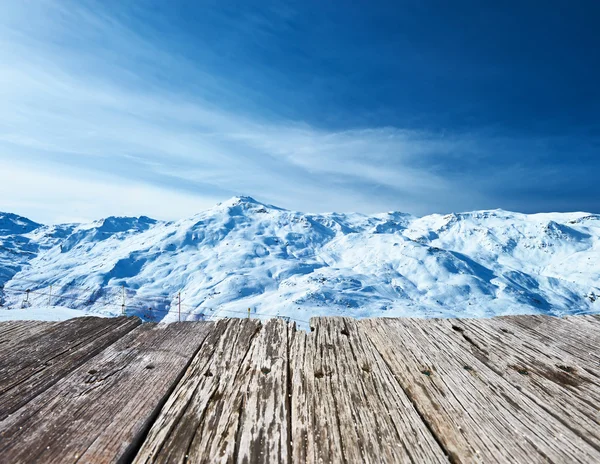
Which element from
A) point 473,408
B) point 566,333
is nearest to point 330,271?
point 566,333

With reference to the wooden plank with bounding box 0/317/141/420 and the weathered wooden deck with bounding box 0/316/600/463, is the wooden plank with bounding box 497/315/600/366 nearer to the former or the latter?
the weathered wooden deck with bounding box 0/316/600/463

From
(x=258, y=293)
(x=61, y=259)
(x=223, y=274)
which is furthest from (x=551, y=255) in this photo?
(x=61, y=259)

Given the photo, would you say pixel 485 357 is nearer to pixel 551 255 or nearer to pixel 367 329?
pixel 367 329

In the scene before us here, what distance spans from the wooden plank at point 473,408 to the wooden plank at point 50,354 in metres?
2.05

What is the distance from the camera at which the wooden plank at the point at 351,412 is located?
1.26 meters

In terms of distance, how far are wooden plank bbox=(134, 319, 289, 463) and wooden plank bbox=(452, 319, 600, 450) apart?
1423mm

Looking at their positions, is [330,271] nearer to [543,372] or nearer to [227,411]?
[543,372]

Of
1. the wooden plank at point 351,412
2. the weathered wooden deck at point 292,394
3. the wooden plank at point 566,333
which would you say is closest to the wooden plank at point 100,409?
the weathered wooden deck at point 292,394

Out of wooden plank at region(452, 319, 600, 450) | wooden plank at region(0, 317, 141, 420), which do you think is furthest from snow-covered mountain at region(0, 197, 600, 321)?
wooden plank at region(452, 319, 600, 450)

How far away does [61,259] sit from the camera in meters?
190

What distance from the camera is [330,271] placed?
128125 millimetres

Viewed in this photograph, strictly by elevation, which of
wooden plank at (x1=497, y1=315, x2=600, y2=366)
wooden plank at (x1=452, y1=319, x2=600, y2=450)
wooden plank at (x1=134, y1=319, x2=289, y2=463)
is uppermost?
wooden plank at (x1=497, y1=315, x2=600, y2=366)

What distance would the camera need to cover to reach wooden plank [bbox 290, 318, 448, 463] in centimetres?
126

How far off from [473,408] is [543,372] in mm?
807
